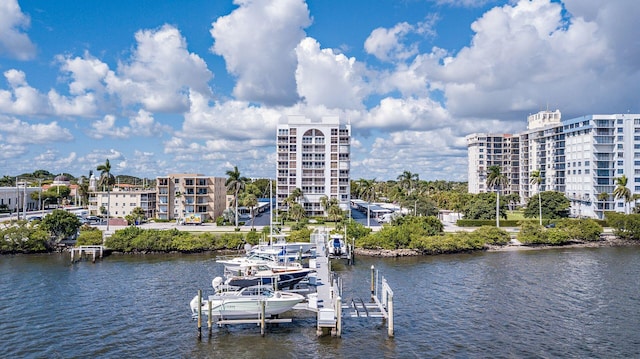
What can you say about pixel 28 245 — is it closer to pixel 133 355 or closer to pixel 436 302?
pixel 133 355

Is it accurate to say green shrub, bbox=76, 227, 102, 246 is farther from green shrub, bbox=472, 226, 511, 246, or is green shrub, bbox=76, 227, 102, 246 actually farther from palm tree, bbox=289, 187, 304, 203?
green shrub, bbox=472, 226, 511, 246

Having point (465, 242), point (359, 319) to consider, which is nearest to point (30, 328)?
point (359, 319)

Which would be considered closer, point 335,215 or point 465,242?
point 465,242

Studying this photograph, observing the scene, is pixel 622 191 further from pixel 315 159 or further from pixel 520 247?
pixel 315 159

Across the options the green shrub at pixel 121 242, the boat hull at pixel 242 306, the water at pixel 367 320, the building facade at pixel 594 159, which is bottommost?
the water at pixel 367 320

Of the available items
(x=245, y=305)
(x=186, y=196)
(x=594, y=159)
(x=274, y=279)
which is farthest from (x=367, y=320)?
(x=594, y=159)

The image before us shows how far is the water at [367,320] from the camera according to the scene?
105 feet

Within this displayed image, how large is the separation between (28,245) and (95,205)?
4622 centimetres

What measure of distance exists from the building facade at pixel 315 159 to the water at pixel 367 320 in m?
49.6

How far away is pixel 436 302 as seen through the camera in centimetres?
4250

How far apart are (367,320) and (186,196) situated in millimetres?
71850

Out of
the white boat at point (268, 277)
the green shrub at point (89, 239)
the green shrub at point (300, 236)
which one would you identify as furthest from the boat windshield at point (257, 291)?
the green shrub at point (89, 239)

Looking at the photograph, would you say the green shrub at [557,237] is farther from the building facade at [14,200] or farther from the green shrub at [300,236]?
the building facade at [14,200]

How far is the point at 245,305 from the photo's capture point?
1414 inches
